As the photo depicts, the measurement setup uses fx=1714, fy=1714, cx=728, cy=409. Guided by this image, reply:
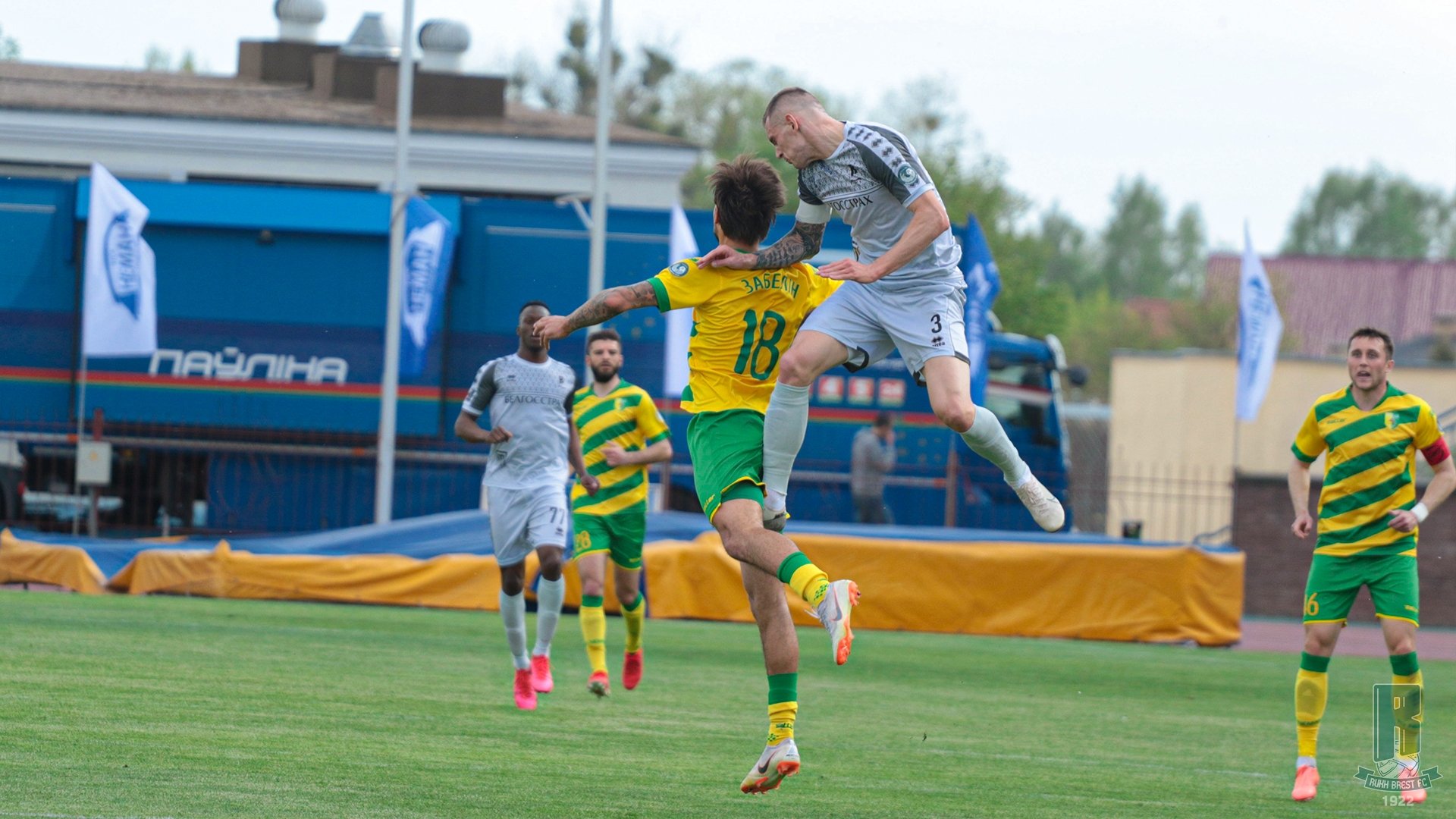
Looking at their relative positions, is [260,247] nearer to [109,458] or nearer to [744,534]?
[109,458]

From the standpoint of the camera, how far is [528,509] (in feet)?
34.3

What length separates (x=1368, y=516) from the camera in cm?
864

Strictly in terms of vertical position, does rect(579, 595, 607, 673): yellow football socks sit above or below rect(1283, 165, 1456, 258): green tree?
below

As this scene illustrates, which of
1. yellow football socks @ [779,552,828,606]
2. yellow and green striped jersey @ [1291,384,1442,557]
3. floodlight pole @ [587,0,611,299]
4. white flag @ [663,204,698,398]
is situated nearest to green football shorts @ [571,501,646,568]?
yellow and green striped jersey @ [1291,384,1442,557]

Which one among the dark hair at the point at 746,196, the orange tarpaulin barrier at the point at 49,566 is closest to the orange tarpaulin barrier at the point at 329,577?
the orange tarpaulin barrier at the point at 49,566

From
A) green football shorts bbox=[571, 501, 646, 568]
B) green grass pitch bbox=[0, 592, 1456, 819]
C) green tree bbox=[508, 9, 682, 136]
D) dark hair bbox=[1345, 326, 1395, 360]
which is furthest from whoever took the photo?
green tree bbox=[508, 9, 682, 136]

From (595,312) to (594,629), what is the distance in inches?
168

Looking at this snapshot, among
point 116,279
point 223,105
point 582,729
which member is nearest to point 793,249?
point 582,729

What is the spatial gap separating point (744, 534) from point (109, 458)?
1422 centimetres

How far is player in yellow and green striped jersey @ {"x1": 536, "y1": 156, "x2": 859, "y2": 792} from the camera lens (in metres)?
6.82

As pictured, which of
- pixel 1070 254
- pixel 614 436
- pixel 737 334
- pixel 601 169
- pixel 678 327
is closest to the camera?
pixel 737 334

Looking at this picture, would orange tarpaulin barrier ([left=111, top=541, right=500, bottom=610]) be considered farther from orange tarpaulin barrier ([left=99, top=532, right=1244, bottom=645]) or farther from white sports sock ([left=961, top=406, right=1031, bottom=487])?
white sports sock ([left=961, top=406, right=1031, bottom=487])

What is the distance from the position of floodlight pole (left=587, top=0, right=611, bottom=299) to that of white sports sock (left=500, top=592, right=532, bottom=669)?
30.6ft

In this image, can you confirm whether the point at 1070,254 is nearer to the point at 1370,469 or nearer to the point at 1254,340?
the point at 1254,340
